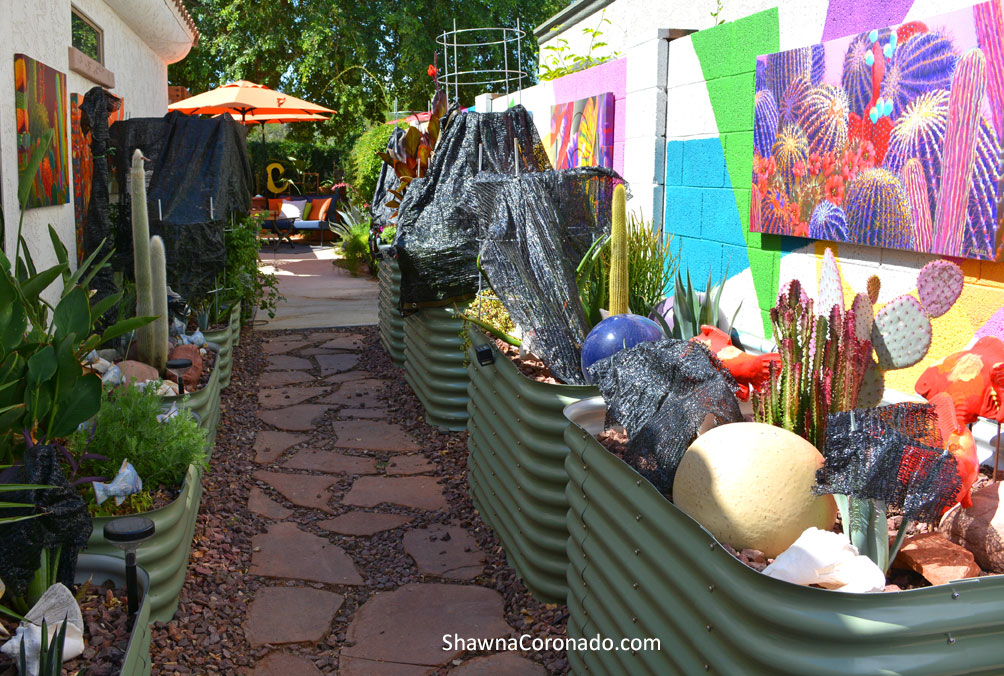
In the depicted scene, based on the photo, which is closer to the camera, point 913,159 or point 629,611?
point 629,611

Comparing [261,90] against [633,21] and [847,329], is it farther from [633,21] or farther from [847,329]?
[847,329]

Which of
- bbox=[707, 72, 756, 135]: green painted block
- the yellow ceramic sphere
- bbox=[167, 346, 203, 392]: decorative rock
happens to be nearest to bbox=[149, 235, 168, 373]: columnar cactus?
bbox=[167, 346, 203, 392]: decorative rock

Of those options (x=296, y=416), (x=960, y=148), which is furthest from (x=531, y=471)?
(x=296, y=416)

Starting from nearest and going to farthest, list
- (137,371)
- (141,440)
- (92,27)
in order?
(141,440), (137,371), (92,27)

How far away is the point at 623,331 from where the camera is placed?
123 inches

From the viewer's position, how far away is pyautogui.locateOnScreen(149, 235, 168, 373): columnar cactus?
435cm

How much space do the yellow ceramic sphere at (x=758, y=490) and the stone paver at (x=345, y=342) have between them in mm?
6088

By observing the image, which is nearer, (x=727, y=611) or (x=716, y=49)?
(x=727, y=611)

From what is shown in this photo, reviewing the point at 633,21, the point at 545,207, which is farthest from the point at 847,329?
the point at 633,21

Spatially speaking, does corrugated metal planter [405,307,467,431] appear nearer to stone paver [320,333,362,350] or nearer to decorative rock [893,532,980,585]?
stone paver [320,333,362,350]

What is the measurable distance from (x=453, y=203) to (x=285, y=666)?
9.61 ft

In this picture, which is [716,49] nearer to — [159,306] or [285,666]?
[159,306]

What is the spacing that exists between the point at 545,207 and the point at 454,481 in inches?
63.4

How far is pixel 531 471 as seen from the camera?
311 centimetres
